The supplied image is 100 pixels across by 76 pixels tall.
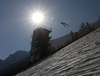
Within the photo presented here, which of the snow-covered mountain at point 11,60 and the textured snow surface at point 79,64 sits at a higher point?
the snow-covered mountain at point 11,60

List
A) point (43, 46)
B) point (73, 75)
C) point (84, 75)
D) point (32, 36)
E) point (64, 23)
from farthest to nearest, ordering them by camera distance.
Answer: point (32, 36)
point (43, 46)
point (64, 23)
point (73, 75)
point (84, 75)

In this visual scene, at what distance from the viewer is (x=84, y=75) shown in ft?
5.66

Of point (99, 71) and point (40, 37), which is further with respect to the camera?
point (40, 37)

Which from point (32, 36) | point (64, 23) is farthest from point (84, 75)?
point (32, 36)

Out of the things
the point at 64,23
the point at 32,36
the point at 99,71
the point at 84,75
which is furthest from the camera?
the point at 32,36

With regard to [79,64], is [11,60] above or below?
above

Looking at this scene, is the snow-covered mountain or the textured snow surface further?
the snow-covered mountain

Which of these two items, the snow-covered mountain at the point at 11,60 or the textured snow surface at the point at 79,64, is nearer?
the textured snow surface at the point at 79,64

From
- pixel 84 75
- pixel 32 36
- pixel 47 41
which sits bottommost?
pixel 84 75

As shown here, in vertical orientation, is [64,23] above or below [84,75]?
above

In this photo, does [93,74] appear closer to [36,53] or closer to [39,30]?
[36,53]

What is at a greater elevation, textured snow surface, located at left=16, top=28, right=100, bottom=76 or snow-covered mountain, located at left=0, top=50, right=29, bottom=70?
snow-covered mountain, located at left=0, top=50, right=29, bottom=70

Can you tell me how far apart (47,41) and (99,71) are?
51.0 feet

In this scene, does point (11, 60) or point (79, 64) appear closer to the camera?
point (79, 64)
